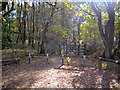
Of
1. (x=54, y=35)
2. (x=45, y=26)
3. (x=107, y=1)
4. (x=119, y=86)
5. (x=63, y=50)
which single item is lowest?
(x=119, y=86)

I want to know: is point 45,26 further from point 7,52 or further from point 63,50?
point 7,52

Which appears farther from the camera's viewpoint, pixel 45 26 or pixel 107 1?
pixel 45 26

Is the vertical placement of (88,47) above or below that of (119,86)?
above

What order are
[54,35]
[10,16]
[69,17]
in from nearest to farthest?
[10,16]
[54,35]
[69,17]

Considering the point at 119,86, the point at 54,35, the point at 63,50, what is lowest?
the point at 119,86

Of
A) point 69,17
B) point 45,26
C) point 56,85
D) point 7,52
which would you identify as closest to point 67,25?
point 69,17

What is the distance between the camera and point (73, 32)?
55.4ft

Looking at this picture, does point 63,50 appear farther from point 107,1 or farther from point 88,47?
point 107,1

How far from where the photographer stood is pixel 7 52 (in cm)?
861

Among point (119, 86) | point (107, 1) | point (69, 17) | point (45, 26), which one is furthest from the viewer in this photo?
point (69, 17)

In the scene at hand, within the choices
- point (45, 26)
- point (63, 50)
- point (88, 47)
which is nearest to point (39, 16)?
point (45, 26)

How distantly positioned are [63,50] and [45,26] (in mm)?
3826

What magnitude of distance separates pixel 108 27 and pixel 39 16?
8.23 metres

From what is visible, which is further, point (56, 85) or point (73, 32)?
point (73, 32)
